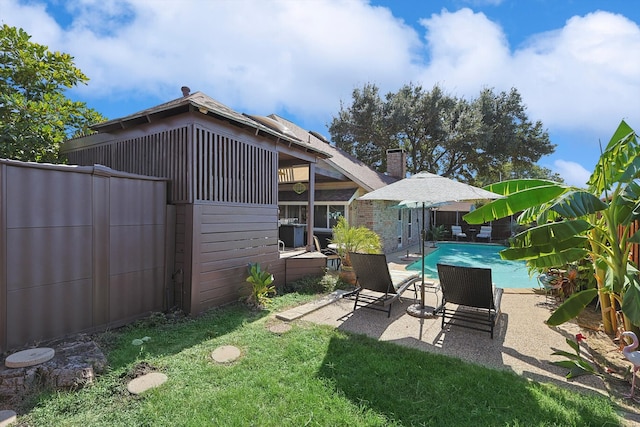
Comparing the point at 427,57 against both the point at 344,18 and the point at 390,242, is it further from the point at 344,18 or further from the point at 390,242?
the point at 390,242

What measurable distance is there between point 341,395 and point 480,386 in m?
1.72

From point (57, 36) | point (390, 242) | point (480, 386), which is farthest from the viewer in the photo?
point (390, 242)

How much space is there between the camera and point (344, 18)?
33.8 ft

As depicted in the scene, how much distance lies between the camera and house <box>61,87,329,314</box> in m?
6.33

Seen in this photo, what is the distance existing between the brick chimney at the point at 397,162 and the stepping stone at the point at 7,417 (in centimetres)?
2079

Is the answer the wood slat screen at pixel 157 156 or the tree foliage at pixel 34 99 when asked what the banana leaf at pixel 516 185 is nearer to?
the wood slat screen at pixel 157 156

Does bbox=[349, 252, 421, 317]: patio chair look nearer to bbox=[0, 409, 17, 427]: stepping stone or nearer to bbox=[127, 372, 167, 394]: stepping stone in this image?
bbox=[127, 372, 167, 394]: stepping stone

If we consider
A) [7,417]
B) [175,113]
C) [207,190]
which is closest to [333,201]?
[207,190]

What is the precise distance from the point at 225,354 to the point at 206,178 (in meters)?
3.73

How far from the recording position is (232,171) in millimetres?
7281

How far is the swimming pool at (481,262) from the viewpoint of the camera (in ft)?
40.5

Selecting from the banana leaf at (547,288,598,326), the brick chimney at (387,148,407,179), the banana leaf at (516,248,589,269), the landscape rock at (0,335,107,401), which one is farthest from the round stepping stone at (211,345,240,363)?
the brick chimney at (387,148,407,179)

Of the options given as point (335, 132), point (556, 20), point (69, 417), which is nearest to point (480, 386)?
point (69, 417)

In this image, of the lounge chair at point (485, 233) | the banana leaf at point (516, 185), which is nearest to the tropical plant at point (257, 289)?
the banana leaf at point (516, 185)
